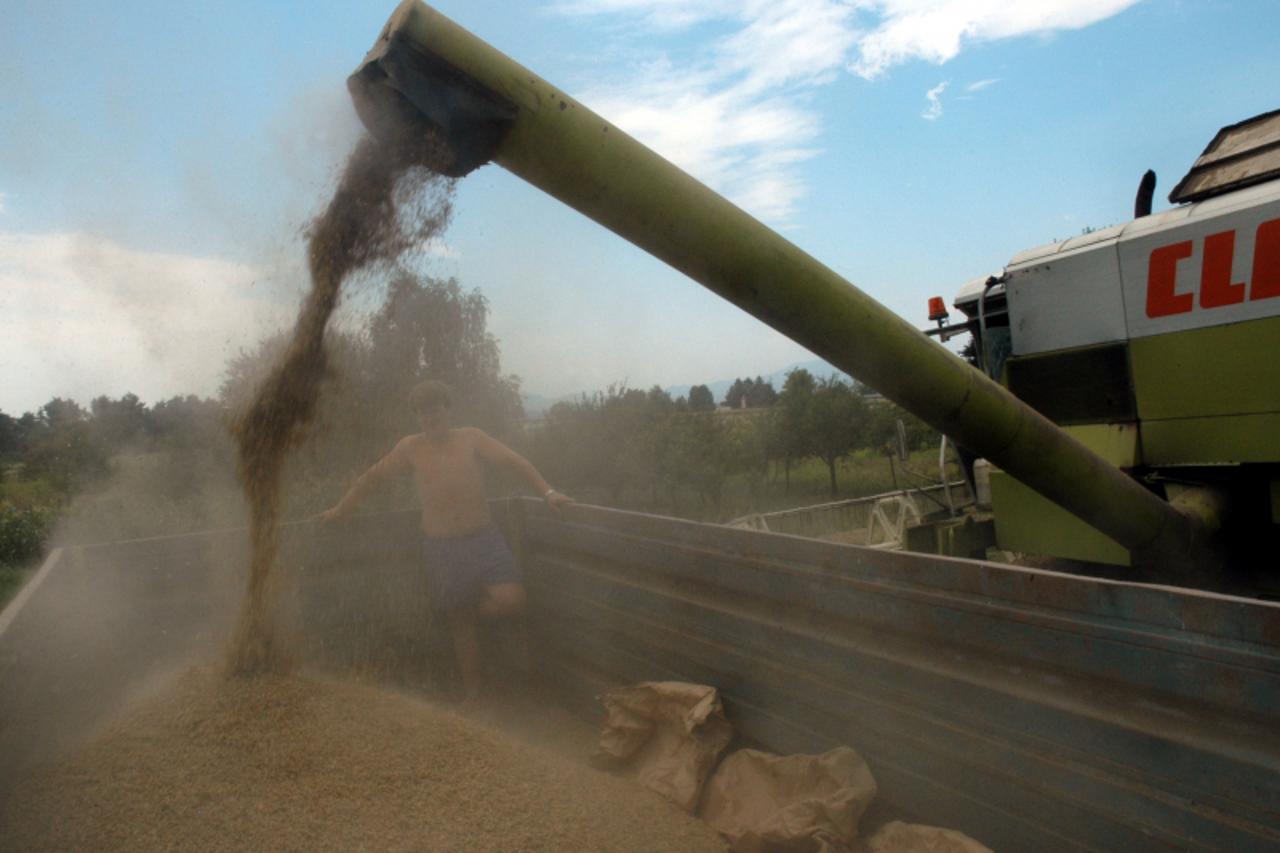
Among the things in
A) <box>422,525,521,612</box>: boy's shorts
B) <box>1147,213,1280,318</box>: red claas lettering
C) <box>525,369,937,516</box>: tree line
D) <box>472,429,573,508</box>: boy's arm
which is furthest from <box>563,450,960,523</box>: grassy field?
<box>1147,213,1280,318</box>: red claas lettering

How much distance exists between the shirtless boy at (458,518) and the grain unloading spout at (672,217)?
2.01 metres

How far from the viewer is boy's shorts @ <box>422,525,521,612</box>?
411 centimetres

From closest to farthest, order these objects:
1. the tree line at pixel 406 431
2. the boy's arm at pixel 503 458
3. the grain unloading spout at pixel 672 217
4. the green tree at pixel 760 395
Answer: the grain unloading spout at pixel 672 217 → the boy's arm at pixel 503 458 → the tree line at pixel 406 431 → the green tree at pixel 760 395

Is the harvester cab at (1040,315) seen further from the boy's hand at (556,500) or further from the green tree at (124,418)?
the green tree at (124,418)

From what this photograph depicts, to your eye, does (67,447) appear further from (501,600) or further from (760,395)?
(760,395)

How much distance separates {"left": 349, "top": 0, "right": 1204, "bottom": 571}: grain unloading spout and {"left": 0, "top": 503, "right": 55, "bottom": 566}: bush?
11.0 m

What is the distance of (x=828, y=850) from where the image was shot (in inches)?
84.7

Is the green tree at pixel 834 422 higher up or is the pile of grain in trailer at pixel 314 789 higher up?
the green tree at pixel 834 422

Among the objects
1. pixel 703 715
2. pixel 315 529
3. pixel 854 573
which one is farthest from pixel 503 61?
pixel 315 529

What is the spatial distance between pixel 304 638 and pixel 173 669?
0.54 meters

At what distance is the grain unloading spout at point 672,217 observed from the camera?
1954mm

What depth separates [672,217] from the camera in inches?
81.4

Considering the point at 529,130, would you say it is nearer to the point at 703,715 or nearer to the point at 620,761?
the point at 703,715

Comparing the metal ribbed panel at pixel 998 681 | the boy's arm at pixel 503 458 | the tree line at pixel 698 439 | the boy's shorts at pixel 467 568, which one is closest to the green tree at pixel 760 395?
the tree line at pixel 698 439
